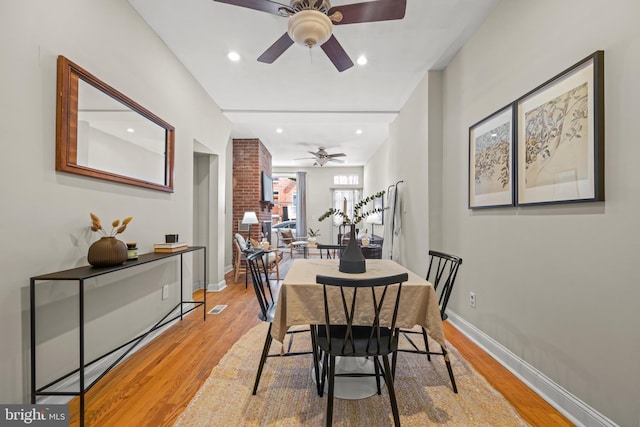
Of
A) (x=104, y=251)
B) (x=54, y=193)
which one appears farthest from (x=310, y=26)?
(x=104, y=251)

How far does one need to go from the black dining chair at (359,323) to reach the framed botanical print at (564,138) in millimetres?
1122

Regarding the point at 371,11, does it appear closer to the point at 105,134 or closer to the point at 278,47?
the point at 278,47

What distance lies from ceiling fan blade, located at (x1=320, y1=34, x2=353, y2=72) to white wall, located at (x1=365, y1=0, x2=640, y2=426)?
1.21 metres

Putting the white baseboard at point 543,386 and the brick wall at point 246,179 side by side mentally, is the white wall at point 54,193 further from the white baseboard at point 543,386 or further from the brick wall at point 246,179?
the brick wall at point 246,179

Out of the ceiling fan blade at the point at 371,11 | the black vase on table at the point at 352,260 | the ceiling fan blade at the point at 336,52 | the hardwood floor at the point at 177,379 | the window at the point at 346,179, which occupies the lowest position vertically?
the hardwood floor at the point at 177,379

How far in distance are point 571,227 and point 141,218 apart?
3.09 m

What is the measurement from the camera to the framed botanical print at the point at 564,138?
1451 mm

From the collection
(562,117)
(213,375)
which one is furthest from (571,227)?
(213,375)

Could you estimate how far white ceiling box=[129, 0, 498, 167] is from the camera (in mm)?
2307

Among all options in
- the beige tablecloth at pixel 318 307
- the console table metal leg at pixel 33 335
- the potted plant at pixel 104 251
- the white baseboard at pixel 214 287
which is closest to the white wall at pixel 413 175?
the beige tablecloth at pixel 318 307

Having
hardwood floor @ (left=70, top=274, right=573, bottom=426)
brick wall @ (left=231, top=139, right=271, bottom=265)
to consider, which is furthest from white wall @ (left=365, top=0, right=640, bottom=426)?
brick wall @ (left=231, top=139, right=271, bottom=265)

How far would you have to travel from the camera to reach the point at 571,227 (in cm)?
161

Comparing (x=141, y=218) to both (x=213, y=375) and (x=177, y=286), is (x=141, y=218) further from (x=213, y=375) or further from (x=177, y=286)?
(x=213, y=375)

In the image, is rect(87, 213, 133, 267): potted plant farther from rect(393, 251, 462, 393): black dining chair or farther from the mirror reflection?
rect(393, 251, 462, 393): black dining chair
